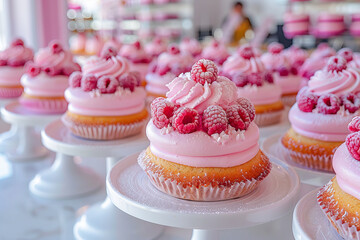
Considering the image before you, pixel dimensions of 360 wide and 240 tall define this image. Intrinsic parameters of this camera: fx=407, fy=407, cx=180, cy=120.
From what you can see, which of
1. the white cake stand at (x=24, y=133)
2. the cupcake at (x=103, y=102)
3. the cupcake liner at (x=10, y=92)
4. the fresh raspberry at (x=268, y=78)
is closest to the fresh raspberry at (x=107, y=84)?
the cupcake at (x=103, y=102)

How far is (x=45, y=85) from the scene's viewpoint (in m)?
2.58

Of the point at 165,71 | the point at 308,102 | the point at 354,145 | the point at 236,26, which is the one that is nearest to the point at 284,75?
the point at 165,71

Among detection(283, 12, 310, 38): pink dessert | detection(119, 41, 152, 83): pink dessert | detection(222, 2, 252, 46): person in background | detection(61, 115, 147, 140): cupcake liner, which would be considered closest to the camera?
detection(61, 115, 147, 140): cupcake liner

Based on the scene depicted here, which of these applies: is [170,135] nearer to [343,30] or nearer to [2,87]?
[2,87]

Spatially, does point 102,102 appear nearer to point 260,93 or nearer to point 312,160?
point 260,93

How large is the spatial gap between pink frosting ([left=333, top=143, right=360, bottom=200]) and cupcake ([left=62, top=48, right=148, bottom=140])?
43.9 inches

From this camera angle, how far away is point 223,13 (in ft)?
30.5

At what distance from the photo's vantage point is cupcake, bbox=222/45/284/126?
7.38 feet

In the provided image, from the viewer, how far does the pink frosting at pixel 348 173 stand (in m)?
1.12

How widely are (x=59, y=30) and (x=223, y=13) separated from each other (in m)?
5.06

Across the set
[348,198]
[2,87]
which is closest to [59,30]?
[2,87]

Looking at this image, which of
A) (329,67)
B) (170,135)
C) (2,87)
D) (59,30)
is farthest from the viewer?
(59,30)

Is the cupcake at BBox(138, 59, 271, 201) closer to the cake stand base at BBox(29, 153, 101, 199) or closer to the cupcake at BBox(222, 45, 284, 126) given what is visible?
the cupcake at BBox(222, 45, 284, 126)

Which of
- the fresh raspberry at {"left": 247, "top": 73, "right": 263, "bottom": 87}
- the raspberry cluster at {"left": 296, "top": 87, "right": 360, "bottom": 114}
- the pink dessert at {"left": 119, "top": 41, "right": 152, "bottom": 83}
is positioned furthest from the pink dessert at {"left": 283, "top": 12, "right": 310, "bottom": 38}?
the raspberry cluster at {"left": 296, "top": 87, "right": 360, "bottom": 114}
